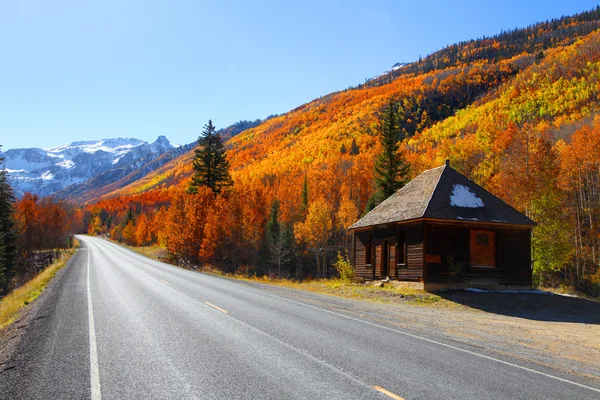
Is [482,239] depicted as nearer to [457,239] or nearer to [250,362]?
[457,239]

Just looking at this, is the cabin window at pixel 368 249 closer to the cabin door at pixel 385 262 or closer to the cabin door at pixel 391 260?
the cabin door at pixel 385 262

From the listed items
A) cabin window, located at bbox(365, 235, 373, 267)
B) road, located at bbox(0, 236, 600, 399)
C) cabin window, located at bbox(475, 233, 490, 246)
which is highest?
cabin window, located at bbox(475, 233, 490, 246)

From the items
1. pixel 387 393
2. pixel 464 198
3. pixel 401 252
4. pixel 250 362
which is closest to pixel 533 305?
pixel 464 198

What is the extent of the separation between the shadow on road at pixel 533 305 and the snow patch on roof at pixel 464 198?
17.1ft

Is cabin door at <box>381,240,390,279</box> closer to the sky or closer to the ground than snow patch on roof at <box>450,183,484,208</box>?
closer to the ground

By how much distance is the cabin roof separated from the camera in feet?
74.5

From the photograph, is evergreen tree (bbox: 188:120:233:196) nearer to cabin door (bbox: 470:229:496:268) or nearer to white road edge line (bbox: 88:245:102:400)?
cabin door (bbox: 470:229:496:268)

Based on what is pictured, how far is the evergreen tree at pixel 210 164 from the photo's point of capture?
55.1 meters

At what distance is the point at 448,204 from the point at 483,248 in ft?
12.0

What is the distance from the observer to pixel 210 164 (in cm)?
5559

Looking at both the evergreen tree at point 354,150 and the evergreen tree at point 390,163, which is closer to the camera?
the evergreen tree at point 390,163

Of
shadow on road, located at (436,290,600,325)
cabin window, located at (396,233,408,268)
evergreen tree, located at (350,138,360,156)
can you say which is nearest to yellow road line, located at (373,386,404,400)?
shadow on road, located at (436,290,600,325)

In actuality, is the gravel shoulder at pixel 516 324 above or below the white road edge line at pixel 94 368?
below

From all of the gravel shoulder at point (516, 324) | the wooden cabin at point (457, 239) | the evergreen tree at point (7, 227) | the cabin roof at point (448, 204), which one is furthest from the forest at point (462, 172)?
the gravel shoulder at point (516, 324)
